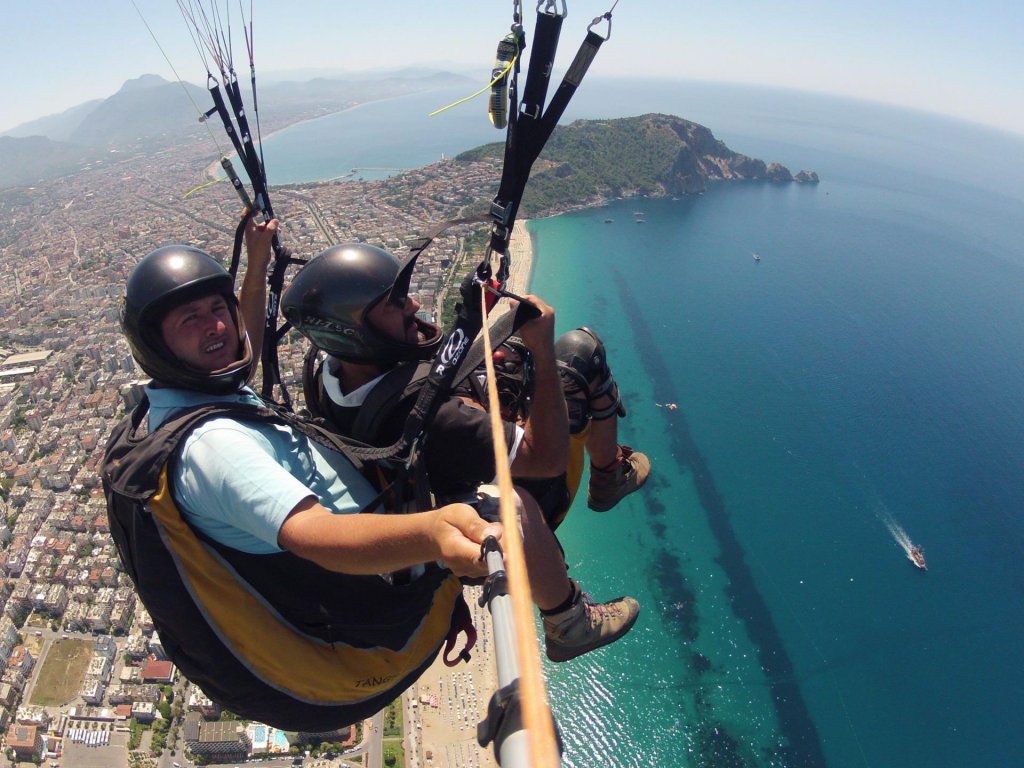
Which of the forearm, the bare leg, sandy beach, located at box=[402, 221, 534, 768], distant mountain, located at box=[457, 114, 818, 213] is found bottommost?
sandy beach, located at box=[402, 221, 534, 768]

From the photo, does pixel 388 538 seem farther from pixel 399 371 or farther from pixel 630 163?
pixel 630 163

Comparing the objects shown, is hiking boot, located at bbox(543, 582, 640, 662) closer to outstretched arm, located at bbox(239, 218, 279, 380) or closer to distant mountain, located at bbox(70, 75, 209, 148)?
outstretched arm, located at bbox(239, 218, 279, 380)

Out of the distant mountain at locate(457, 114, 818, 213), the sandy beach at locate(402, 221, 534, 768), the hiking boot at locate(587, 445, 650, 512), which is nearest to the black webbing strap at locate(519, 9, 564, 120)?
the hiking boot at locate(587, 445, 650, 512)

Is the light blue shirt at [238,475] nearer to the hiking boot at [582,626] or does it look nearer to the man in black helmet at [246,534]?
the man in black helmet at [246,534]

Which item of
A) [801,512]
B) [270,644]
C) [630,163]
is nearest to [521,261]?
[801,512]

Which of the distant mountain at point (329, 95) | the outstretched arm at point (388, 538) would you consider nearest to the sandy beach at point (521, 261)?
the outstretched arm at point (388, 538)
